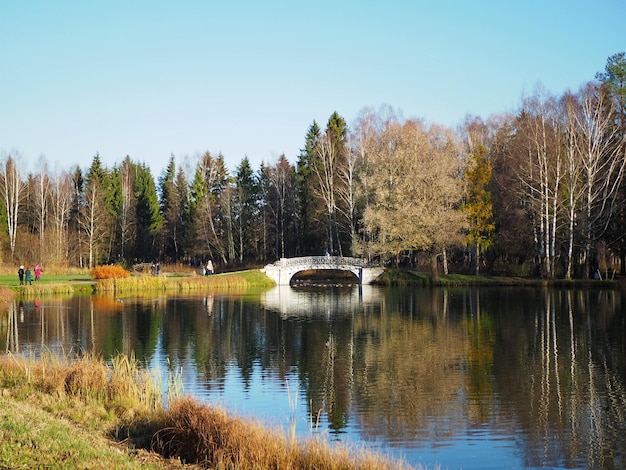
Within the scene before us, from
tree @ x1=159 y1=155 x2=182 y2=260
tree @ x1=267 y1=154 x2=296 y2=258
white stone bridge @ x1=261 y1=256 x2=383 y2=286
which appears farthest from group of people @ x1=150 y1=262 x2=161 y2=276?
tree @ x1=159 y1=155 x2=182 y2=260

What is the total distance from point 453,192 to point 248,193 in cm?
2864

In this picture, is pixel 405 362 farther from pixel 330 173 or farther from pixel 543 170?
pixel 330 173

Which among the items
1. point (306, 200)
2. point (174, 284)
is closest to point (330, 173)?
point (306, 200)

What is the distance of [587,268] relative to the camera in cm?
5188

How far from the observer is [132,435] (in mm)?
11945

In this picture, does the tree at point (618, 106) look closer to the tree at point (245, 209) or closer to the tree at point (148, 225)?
the tree at point (245, 209)

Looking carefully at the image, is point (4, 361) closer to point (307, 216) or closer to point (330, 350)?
point (330, 350)

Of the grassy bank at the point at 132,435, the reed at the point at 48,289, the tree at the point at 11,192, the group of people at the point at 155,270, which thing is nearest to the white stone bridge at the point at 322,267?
the group of people at the point at 155,270

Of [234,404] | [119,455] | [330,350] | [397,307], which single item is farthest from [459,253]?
[119,455]

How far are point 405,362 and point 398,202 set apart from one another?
36143 mm

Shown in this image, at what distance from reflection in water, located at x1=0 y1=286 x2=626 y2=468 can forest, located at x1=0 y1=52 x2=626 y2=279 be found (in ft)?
42.4

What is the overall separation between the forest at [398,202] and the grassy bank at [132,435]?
4217 centimetres

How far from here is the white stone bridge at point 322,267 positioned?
58594mm

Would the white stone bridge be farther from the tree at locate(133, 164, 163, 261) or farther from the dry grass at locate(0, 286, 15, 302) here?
the tree at locate(133, 164, 163, 261)
